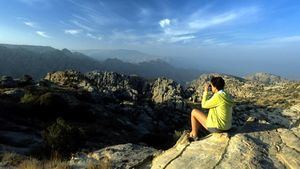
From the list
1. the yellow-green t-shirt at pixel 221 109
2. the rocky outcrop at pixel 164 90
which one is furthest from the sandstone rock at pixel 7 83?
the rocky outcrop at pixel 164 90

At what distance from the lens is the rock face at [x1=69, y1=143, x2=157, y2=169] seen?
1149cm

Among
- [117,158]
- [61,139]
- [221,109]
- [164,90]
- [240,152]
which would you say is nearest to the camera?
[240,152]

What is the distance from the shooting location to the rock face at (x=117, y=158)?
37.7ft

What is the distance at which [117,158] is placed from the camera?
13094 millimetres

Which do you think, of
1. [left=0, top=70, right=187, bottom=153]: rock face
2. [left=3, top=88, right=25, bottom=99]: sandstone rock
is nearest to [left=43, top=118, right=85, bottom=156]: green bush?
[left=0, top=70, right=187, bottom=153]: rock face

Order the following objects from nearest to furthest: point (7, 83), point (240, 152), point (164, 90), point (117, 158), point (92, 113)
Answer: point (240, 152) < point (117, 158) < point (92, 113) < point (7, 83) < point (164, 90)

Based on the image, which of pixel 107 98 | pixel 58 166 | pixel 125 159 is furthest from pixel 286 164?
pixel 107 98

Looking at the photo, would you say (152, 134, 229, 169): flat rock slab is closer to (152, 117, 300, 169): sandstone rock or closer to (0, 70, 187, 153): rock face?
(152, 117, 300, 169): sandstone rock

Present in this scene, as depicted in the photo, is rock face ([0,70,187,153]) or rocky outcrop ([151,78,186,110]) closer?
rock face ([0,70,187,153])

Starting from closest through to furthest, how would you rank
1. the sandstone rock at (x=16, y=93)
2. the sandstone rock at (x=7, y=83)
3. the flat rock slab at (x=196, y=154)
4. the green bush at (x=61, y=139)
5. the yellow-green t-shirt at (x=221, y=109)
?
the flat rock slab at (x=196, y=154) → the yellow-green t-shirt at (x=221, y=109) → the green bush at (x=61, y=139) → the sandstone rock at (x=16, y=93) → the sandstone rock at (x=7, y=83)

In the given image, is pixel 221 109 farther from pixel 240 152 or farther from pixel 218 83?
pixel 240 152

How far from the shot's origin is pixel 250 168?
8812 mm

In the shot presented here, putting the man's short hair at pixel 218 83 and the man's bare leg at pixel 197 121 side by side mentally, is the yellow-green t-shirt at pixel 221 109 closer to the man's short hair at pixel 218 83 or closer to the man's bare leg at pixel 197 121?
the man's short hair at pixel 218 83

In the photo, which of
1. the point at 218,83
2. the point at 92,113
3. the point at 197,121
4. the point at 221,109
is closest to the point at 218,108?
the point at 221,109
